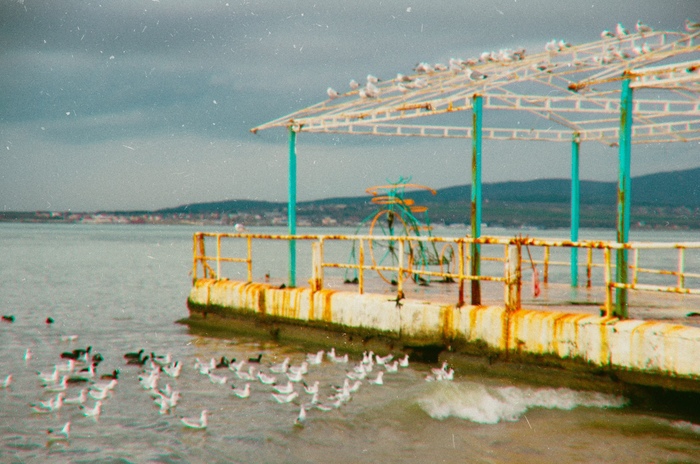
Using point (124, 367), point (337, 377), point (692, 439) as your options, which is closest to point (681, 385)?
point (692, 439)

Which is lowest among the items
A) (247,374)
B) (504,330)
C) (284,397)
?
(284,397)

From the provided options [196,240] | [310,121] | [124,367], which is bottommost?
[124,367]

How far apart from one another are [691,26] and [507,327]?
6.24 meters

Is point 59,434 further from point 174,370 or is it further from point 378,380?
point 378,380

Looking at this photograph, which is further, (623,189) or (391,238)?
(391,238)

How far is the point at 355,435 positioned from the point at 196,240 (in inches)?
372

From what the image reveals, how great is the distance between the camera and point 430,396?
428 inches

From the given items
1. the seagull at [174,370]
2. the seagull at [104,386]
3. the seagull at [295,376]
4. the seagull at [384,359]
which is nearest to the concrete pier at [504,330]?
the seagull at [384,359]

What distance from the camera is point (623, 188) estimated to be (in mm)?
10477

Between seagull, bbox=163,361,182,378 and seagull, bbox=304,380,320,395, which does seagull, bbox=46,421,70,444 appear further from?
seagull, bbox=304,380,320,395

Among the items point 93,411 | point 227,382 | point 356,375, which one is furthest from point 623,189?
point 93,411

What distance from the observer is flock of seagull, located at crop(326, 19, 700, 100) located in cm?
1298

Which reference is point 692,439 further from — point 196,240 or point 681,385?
point 196,240

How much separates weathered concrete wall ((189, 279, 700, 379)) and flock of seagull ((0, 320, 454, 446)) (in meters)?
0.68
